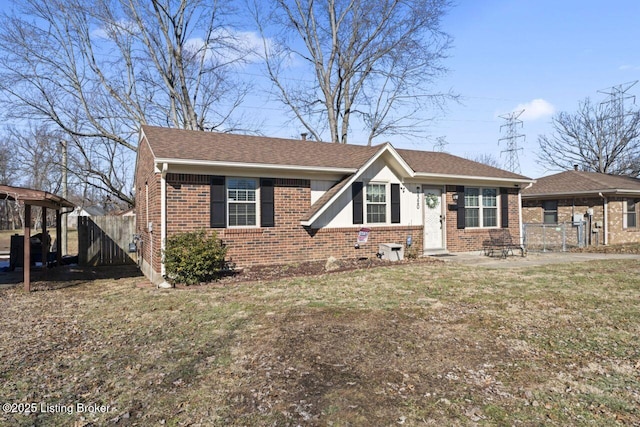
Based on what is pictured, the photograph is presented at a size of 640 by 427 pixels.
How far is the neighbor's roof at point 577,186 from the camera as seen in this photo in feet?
56.8

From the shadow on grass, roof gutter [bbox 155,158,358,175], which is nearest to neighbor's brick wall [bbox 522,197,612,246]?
roof gutter [bbox 155,158,358,175]

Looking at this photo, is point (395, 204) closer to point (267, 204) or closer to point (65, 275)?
point (267, 204)

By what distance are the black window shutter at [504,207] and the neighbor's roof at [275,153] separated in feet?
2.06

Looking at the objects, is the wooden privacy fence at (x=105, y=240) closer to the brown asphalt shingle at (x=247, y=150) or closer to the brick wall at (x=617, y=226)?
the brown asphalt shingle at (x=247, y=150)

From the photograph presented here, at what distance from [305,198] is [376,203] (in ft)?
8.02

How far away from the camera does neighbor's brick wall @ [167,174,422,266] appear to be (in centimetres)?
967

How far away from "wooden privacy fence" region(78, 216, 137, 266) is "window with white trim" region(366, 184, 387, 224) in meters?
9.16

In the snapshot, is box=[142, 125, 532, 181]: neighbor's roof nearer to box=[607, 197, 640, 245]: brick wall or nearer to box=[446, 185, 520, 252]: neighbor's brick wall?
box=[446, 185, 520, 252]: neighbor's brick wall

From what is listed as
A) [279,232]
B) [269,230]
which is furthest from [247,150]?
[279,232]

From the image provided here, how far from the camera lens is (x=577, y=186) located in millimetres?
18438

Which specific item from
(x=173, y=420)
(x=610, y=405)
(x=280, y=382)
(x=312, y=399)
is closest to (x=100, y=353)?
(x=173, y=420)

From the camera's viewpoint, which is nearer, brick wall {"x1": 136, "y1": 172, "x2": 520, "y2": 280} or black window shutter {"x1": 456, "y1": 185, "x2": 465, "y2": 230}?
brick wall {"x1": 136, "y1": 172, "x2": 520, "y2": 280}

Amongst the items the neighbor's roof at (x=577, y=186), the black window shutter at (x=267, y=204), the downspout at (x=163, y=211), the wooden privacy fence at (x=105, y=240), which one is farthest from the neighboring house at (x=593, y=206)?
the wooden privacy fence at (x=105, y=240)

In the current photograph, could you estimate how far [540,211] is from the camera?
1958 cm
